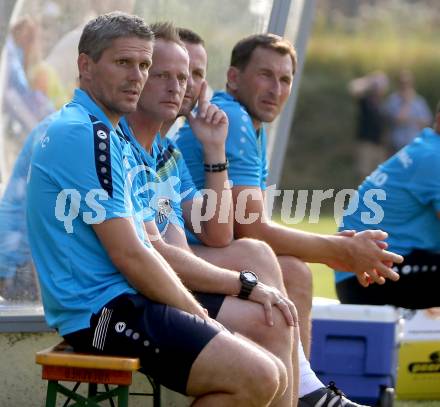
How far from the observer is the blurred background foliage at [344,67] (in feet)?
77.8

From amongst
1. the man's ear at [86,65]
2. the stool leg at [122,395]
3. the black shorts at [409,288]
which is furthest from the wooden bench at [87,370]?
the black shorts at [409,288]

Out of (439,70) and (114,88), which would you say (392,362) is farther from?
(439,70)

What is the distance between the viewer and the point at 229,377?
148 inches

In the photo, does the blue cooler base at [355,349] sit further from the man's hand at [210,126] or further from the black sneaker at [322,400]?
the man's hand at [210,126]

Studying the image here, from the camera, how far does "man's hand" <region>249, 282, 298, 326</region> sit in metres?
4.17

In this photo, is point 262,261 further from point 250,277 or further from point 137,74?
point 137,74

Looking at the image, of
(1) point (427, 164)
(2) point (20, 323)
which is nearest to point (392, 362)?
(1) point (427, 164)

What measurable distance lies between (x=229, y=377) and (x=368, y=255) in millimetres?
1381

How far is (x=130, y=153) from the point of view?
Answer: 412cm

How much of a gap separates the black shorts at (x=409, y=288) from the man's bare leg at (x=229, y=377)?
2196 millimetres

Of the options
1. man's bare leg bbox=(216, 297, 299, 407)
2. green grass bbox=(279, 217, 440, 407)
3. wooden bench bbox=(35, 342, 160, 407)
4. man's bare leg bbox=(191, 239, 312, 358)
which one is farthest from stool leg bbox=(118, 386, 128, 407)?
green grass bbox=(279, 217, 440, 407)

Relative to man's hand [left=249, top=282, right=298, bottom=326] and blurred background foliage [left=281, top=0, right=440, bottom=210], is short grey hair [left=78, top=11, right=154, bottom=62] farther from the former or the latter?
blurred background foliage [left=281, top=0, right=440, bottom=210]

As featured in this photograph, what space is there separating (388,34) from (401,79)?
3.04m

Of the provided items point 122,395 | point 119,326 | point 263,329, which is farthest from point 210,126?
point 122,395
